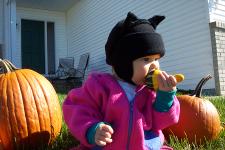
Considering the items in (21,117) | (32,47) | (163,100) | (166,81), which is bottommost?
(21,117)

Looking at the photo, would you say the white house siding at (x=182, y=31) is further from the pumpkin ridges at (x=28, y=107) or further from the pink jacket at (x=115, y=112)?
the pink jacket at (x=115, y=112)

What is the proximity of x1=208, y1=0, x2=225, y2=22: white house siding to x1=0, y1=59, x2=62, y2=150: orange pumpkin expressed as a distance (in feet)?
23.0

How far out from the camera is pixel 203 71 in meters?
9.48

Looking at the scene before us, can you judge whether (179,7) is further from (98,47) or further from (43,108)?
(43,108)

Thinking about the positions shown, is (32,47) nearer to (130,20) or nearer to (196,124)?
(196,124)

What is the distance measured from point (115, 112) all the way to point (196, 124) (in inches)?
44.7

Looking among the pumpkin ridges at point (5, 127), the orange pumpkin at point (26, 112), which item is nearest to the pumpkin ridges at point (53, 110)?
the orange pumpkin at point (26, 112)

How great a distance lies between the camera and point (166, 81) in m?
2.09

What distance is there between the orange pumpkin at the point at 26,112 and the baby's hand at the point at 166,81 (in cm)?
122

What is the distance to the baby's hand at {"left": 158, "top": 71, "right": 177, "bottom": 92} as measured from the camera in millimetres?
2068

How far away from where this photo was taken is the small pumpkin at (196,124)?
3.11 m

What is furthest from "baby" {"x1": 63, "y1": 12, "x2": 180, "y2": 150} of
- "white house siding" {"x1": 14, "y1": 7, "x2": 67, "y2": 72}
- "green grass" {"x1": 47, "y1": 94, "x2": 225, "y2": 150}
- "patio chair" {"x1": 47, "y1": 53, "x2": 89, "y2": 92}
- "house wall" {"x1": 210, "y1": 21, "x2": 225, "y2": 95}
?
"white house siding" {"x1": 14, "y1": 7, "x2": 67, "y2": 72}

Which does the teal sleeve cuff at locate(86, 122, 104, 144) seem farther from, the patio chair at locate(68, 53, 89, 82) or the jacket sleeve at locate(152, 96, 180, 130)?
the patio chair at locate(68, 53, 89, 82)

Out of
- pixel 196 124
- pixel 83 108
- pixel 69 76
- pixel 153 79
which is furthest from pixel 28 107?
pixel 69 76
